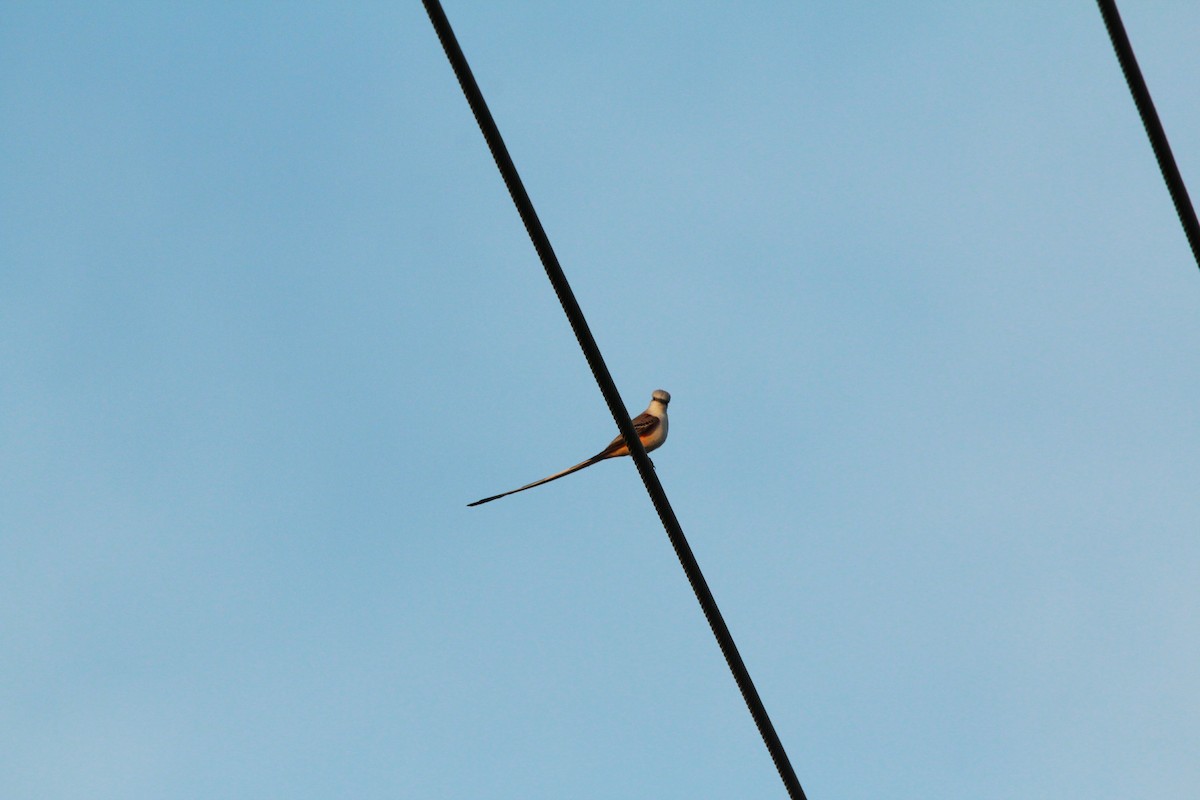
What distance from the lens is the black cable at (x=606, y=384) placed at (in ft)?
9.73

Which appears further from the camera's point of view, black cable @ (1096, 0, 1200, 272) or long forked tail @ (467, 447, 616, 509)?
long forked tail @ (467, 447, 616, 509)

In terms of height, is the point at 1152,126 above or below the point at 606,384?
above

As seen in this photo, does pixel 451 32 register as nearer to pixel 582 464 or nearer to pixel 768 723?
pixel 768 723

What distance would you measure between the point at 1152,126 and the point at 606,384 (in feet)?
4.94

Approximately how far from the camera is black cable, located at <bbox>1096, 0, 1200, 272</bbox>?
2.64 meters

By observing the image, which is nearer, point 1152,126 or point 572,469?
point 1152,126

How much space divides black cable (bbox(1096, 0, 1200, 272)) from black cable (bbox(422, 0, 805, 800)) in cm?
144

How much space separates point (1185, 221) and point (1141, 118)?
26cm

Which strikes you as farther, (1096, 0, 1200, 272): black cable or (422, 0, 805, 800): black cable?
(422, 0, 805, 800): black cable

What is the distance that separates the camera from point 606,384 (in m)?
3.29

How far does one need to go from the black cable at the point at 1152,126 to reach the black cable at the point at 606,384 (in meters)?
1.44

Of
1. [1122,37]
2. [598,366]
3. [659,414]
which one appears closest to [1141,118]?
[1122,37]

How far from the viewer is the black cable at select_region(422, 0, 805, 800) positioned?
9.73 feet

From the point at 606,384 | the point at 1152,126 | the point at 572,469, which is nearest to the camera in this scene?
the point at 1152,126
